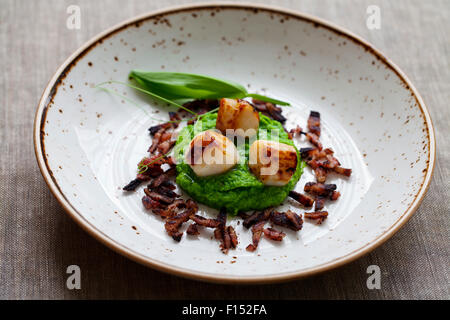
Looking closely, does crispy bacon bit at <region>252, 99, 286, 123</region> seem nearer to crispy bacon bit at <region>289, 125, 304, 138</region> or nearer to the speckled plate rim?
crispy bacon bit at <region>289, 125, 304, 138</region>

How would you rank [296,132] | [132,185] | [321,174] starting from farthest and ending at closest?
[296,132], [321,174], [132,185]

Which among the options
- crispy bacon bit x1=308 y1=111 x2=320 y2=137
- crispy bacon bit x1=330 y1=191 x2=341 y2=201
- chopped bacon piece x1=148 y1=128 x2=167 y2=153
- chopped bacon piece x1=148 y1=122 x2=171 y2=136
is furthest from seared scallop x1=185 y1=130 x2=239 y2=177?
crispy bacon bit x1=308 y1=111 x2=320 y2=137

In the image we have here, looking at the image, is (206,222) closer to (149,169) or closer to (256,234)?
(256,234)

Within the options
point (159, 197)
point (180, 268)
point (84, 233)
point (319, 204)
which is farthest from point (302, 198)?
point (84, 233)

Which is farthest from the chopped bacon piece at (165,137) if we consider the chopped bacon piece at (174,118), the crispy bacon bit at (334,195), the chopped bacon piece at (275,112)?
the crispy bacon bit at (334,195)

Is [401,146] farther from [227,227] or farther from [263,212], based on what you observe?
[227,227]

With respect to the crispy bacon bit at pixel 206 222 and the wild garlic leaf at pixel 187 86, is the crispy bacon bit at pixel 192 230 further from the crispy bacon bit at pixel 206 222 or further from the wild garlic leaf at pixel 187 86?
the wild garlic leaf at pixel 187 86

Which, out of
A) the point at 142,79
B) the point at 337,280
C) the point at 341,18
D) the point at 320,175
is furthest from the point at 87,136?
the point at 341,18
